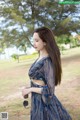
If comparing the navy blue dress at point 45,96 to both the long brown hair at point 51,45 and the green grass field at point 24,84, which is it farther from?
the green grass field at point 24,84

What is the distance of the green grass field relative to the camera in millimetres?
2566

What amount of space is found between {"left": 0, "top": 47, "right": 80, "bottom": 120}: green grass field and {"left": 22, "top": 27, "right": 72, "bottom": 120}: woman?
1029mm

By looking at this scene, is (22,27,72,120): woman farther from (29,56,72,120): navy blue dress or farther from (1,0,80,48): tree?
(1,0,80,48): tree

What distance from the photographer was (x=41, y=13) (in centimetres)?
275

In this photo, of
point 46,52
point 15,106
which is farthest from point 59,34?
point 46,52

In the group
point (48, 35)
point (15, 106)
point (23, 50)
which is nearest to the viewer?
point (48, 35)

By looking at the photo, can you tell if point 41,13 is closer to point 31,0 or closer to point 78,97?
point 31,0

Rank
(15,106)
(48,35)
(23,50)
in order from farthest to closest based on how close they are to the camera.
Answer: (23,50), (15,106), (48,35)

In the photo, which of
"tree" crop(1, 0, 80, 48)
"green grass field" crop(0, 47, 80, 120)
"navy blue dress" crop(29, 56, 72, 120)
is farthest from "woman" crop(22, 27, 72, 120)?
"tree" crop(1, 0, 80, 48)

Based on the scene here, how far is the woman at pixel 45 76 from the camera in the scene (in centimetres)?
148

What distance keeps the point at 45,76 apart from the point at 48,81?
0.03m

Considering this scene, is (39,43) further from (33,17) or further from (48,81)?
(33,17)

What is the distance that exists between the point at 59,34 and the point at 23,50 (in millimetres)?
377

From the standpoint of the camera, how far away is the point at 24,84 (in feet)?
8.69
